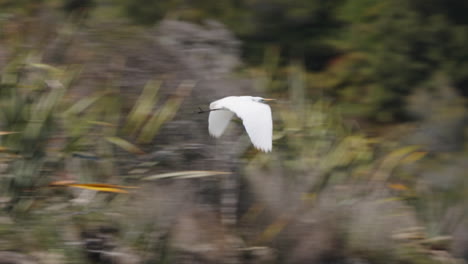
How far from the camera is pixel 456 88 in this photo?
8.00 meters

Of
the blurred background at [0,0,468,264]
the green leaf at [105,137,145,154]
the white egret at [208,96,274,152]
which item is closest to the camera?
the white egret at [208,96,274,152]

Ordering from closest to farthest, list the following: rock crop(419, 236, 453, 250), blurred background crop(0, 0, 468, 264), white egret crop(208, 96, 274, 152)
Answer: white egret crop(208, 96, 274, 152)
blurred background crop(0, 0, 468, 264)
rock crop(419, 236, 453, 250)

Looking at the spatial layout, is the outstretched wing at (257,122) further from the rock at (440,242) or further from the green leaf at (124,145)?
the rock at (440,242)

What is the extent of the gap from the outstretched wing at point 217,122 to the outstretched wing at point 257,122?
483mm

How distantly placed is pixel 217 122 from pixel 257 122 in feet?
2.26

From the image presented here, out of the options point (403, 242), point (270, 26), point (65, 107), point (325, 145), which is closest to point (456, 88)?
point (270, 26)

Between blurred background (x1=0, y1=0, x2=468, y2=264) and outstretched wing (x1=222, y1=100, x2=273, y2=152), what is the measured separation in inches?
25.3

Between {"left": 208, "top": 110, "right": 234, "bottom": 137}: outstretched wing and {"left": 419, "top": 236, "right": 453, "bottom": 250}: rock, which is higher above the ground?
{"left": 208, "top": 110, "right": 234, "bottom": 137}: outstretched wing

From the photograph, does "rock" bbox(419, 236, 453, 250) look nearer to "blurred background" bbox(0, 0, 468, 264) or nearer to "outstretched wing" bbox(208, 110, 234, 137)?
"blurred background" bbox(0, 0, 468, 264)

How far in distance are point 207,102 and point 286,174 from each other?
32.2 inches

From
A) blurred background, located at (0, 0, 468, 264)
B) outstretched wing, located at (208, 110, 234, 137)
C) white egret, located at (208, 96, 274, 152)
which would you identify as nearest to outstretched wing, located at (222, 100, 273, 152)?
white egret, located at (208, 96, 274, 152)

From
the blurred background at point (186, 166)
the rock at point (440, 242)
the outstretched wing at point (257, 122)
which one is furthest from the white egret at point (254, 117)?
the rock at point (440, 242)

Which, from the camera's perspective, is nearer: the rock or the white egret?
the white egret

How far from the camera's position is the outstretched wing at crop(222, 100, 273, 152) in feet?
14.1
